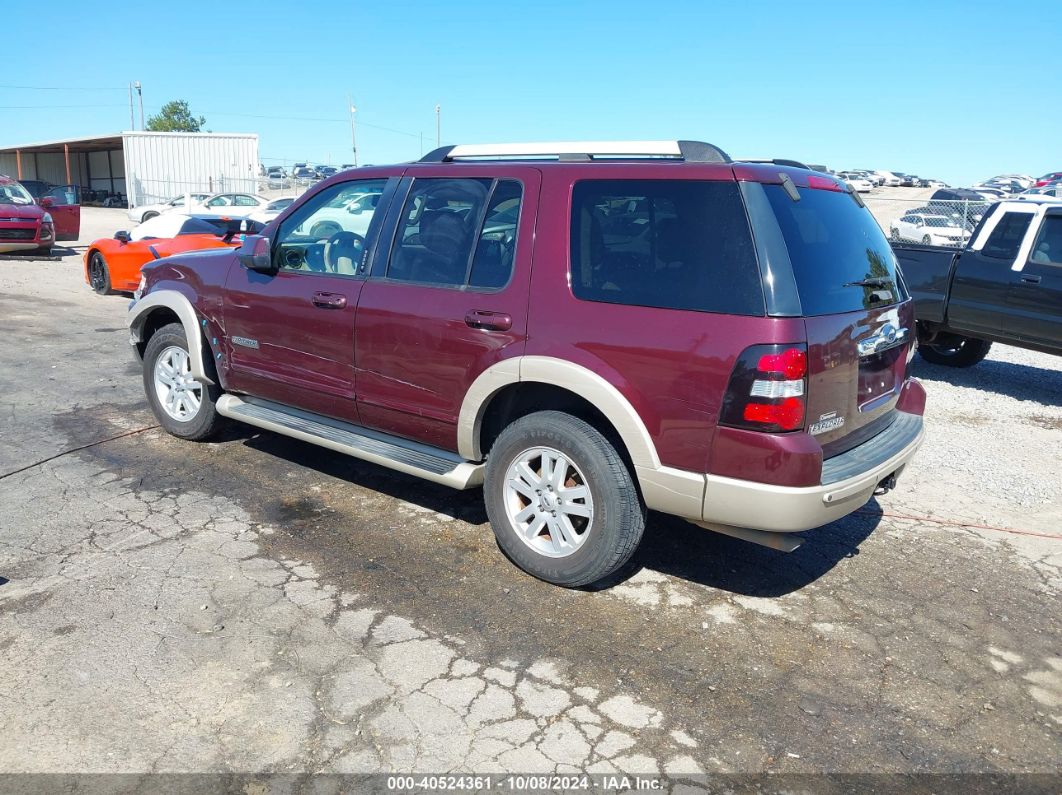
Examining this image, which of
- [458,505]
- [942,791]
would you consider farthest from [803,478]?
[458,505]

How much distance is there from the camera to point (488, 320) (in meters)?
4.16

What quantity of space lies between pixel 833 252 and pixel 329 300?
2640 millimetres

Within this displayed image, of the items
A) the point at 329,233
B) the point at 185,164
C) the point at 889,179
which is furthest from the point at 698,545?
the point at 889,179

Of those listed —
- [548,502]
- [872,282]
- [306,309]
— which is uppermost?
[872,282]

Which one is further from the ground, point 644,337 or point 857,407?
point 644,337

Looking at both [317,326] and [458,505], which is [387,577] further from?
[317,326]

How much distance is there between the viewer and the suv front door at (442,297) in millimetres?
4176

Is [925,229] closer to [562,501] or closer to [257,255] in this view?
[257,255]

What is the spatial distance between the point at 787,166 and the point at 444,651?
8.72ft

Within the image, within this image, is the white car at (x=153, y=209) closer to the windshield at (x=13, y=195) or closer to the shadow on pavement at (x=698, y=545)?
the windshield at (x=13, y=195)

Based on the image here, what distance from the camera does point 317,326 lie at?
4914mm

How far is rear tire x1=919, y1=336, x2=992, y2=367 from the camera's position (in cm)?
969

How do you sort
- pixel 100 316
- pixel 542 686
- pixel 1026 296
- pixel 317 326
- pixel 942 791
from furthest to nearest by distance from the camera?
1. pixel 100 316
2. pixel 1026 296
3. pixel 317 326
4. pixel 542 686
5. pixel 942 791

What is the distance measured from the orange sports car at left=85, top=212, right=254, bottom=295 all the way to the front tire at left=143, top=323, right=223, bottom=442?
6491mm
